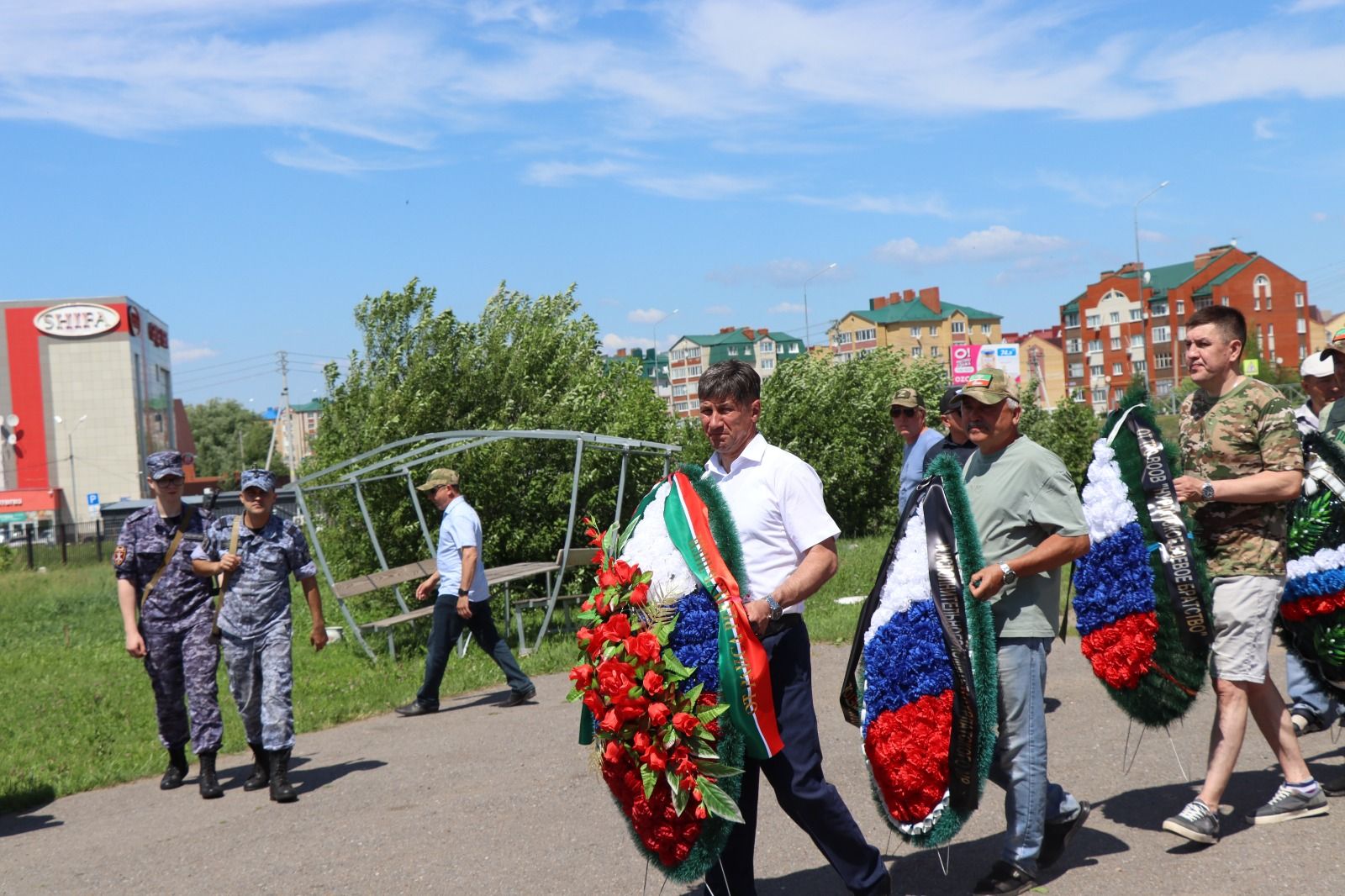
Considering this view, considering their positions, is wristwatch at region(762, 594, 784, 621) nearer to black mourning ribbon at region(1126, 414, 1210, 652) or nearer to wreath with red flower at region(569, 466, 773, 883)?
wreath with red flower at region(569, 466, 773, 883)

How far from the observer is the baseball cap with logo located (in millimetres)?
7145

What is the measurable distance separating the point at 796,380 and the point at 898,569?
22044mm

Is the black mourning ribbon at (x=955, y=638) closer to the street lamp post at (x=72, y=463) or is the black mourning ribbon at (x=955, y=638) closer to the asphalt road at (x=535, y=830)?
the asphalt road at (x=535, y=830)

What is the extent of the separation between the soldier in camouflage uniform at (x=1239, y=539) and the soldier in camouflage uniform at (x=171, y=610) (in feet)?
18.4

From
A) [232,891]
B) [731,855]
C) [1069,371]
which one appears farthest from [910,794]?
[1069,371]

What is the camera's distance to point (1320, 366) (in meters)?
7.17

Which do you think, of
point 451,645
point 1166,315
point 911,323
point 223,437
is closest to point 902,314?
point 911,323

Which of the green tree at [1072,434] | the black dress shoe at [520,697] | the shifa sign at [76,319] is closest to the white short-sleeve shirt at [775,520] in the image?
the black dress shoe at [520,697]

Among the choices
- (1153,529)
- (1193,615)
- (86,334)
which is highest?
(86,334)

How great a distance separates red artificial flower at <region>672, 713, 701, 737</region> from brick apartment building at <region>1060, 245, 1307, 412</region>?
3829 inches

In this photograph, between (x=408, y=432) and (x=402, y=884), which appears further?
(x=408, y=432)

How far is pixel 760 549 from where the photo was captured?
14.7ft

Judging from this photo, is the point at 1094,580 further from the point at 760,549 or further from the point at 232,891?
the point at 232,891

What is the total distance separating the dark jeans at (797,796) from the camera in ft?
14.7
